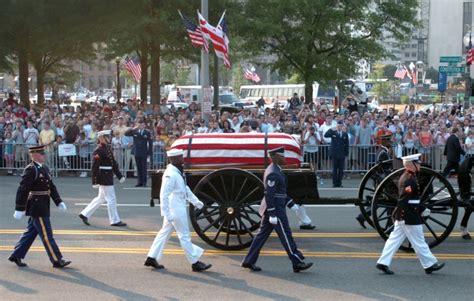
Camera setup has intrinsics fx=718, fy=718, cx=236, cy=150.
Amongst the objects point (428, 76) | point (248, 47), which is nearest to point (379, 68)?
point (428, 76)

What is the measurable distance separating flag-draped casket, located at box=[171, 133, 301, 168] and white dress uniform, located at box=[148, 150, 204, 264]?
1409 mm

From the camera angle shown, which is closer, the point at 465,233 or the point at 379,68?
the point at 465,233

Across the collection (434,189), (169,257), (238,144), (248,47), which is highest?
(248,47)

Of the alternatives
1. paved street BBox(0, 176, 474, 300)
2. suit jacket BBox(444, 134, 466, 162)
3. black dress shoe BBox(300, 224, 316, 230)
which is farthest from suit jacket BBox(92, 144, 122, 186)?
suit jacket BBox(444, 134, 466, 162)

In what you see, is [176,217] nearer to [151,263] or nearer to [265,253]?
[151,263]

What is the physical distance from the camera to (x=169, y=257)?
1013 centimetres

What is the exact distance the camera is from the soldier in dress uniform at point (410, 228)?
9.02 meters

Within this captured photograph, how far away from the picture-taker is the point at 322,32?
3269 cm

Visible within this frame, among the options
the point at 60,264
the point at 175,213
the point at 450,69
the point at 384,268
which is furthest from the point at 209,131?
the point at 450,69

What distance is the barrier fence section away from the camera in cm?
1948

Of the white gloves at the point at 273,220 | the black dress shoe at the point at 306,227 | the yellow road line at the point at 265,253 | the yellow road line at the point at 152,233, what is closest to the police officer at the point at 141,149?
the yellow road line at the point at 152,233

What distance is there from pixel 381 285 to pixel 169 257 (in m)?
3.08

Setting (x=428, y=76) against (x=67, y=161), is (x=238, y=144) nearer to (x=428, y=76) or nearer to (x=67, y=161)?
(x=67, y=161)

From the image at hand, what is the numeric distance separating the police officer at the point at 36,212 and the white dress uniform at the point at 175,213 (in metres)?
1.32
